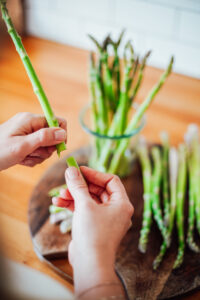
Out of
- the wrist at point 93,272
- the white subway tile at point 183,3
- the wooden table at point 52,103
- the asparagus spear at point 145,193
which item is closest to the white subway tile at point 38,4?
the wooden table at point 52,103

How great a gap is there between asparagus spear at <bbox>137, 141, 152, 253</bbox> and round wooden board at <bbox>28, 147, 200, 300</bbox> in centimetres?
2

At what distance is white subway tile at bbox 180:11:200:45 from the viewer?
1192 mm

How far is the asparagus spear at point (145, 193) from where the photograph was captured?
27.5 inches

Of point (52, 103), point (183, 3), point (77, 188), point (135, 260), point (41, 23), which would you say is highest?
point (183, 3)

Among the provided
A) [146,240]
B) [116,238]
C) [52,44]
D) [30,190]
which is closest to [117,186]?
[116,238]

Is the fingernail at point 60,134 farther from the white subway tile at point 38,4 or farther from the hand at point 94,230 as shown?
the white subway tile at point 38,4

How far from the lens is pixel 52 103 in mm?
1106

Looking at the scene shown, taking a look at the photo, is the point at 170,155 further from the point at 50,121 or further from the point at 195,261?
the point at 50,121

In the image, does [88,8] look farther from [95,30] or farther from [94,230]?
[94,230]

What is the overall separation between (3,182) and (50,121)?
349mm

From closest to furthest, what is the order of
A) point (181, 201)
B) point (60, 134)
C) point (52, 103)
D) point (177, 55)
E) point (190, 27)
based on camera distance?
point (60, 134) → point (181, 201) → point (52, 103) → point (190, 27) → point (177, 55)

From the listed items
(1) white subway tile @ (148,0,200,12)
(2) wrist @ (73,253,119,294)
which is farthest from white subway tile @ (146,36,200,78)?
(2) wrist @ (73,253,119,294)

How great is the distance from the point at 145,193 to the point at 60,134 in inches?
13.9

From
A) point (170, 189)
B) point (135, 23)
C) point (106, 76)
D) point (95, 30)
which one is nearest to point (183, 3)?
point (135, 23)
